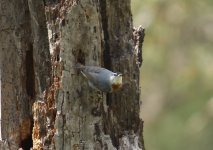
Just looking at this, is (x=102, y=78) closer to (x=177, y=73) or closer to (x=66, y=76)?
(x=66, y=76)

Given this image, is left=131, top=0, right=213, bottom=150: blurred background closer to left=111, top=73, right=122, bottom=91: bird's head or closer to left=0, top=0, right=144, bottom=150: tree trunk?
left=0, top=0, right=144, bottom=150: tree trunk

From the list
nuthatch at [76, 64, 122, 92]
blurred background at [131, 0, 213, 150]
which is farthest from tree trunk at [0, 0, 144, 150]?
blurred background at [131, 0, 213, 150]

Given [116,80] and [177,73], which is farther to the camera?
[177,73]

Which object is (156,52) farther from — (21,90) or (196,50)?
(21,90)

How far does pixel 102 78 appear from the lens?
8.61 feet

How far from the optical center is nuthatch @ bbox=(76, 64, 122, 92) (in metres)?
2.62

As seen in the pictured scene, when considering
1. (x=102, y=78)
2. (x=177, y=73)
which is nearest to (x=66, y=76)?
(x=102, y=78)

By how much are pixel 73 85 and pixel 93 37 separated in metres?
0.16

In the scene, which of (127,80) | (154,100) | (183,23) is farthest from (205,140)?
(127,80)

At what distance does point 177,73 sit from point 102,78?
4.11 metres

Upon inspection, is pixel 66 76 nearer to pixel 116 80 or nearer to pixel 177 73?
pixel 116 80

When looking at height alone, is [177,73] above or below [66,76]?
above

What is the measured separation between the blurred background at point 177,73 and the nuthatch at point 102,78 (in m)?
3.17

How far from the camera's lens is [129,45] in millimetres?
2840
